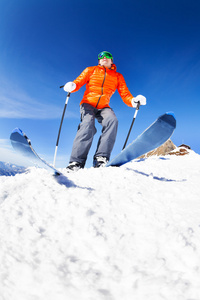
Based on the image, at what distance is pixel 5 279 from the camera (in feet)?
2.95

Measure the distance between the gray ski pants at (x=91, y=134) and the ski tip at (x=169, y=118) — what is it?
1356 millimetres

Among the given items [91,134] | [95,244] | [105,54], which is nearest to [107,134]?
[91,134]

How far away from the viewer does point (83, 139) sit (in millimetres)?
3988

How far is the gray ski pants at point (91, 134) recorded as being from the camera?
3.94 m

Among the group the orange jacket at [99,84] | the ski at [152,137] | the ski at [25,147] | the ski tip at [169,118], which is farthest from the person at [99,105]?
the ski tip at [169,118]

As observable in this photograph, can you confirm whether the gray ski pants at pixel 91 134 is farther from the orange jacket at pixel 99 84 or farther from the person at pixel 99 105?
the orange jacket at pixel 99 84

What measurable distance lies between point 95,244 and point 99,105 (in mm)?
3619

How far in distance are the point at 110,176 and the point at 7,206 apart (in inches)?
59.0

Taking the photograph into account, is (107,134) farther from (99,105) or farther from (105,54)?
(105,54)

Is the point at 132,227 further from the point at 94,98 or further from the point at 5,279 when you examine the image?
the point at 94,98

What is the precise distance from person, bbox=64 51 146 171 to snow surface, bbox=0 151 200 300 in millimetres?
1852

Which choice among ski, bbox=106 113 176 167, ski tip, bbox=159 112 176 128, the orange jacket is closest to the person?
the orange jacket

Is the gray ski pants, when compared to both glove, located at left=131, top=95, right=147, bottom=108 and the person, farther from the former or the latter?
glove, located at left=131, top=95, right=147, bottom=108

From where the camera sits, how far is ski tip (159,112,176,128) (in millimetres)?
2977
